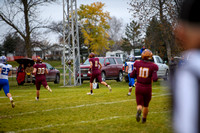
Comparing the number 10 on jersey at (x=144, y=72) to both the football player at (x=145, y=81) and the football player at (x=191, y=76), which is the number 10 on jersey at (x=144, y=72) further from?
the football player at (x=191, y=76)

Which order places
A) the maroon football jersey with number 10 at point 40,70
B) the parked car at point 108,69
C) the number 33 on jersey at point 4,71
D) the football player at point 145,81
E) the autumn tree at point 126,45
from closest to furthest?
1. the football player at point 145,81
2. the number 33 on jersey at point 4,71
3. the maroon football jersey with number 10 at point 40,70
4. the parked car at point 108,69
5. the autumn tree at point 126,45

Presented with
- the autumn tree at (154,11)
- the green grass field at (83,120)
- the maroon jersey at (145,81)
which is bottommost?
the green grass field at (83,120)

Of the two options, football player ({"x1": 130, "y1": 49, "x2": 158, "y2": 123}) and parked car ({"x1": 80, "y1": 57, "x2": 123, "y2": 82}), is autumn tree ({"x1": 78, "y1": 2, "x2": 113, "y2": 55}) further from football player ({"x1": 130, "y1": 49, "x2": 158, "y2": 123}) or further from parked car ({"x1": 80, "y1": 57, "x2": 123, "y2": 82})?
football player ({"x1": 130, "y1": 49, "x2": 158, "y2": 123})

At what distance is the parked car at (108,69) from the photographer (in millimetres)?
23984

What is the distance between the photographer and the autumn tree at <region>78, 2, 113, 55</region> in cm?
5544

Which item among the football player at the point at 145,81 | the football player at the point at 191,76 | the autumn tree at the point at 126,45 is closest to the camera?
the football player at the point at 191,76

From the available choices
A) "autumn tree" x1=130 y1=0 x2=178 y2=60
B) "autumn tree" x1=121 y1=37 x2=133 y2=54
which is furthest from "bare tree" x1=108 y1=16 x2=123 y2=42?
"autumn tree" x1=130 y1=0 x2=178 y2=60

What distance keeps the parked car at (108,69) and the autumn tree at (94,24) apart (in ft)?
99.4

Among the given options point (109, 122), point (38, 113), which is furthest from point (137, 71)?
point (38, 113)

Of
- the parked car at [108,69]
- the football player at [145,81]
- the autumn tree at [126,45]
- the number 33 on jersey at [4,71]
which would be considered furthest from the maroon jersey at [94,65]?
the autumn tree at [126,45]

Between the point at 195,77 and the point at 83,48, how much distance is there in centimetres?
6754

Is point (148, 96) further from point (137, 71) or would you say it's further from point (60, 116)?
point (60, 116)

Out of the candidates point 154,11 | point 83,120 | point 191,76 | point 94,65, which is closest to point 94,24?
point 154,11

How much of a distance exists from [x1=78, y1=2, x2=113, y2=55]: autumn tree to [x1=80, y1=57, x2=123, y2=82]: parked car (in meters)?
30.3
